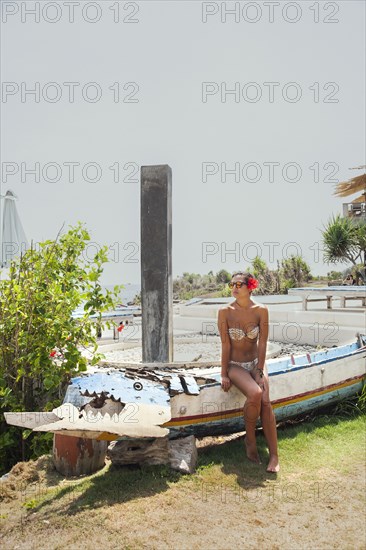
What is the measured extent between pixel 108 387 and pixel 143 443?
2.03ft

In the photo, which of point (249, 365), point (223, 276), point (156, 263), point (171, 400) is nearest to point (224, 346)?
point (249, 365)

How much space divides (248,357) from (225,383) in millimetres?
352

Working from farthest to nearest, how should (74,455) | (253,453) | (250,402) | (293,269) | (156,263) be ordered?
(293,269) < (156,263) < (253,453) < (250,402) < (74,455)

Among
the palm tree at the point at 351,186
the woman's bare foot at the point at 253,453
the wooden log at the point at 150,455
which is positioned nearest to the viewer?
the wooden log at the point at 150,455

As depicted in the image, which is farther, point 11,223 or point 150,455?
point 11,223

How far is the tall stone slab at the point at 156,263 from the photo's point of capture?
7.20m

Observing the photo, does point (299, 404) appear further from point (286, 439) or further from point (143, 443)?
point (143, 443)

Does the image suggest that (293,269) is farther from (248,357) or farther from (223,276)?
(248,357)

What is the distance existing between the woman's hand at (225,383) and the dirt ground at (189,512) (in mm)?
794

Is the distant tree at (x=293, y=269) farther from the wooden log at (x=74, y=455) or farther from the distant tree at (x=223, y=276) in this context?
the wooden log at (x=74, y=455)

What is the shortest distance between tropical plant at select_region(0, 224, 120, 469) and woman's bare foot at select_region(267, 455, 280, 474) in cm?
223

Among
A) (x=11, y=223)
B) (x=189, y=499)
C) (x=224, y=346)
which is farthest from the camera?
(x=11, y=223)

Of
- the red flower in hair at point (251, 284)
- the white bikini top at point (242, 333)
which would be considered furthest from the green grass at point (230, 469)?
the red flower in hair at point (251, 284)

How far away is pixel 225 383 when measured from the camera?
4.70 meters
